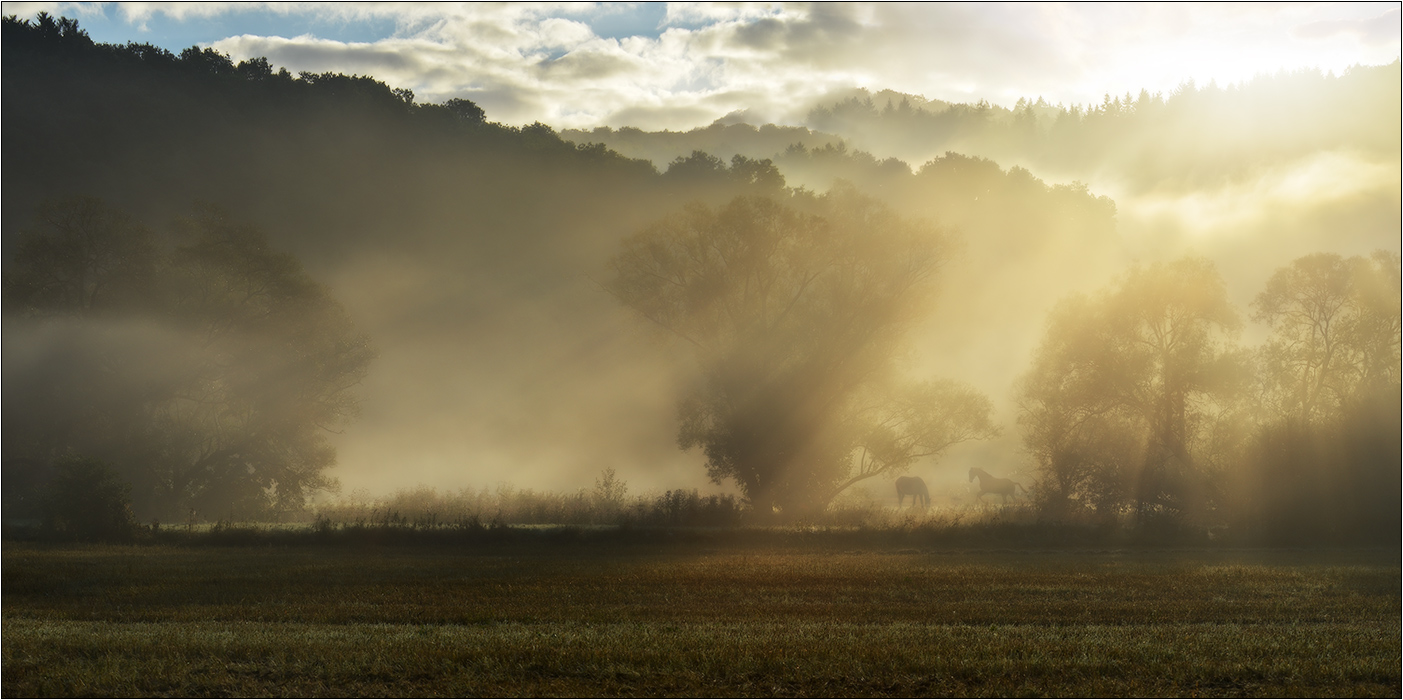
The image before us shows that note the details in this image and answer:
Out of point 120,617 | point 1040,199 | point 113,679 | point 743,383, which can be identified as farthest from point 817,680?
point 1040,199

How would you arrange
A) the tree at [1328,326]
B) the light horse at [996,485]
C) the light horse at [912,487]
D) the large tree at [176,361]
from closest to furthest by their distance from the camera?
the large tree at [176,361] → the tree at [1328,326] → the light horse at [912,487] → the light horse at [996,485]

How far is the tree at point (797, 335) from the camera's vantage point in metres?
32.5

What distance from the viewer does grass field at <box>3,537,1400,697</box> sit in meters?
8.87

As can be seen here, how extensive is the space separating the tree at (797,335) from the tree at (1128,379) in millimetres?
3025

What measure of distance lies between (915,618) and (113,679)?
9411 millimetres

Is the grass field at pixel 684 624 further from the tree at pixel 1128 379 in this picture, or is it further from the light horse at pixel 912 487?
the light horse at pixel 912 487

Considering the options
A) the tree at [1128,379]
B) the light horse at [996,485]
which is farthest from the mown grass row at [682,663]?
the light horse at [996,485]

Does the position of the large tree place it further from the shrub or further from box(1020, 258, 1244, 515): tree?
box(1020, 258, 1244, 515): tree

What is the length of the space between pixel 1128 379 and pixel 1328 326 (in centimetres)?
744

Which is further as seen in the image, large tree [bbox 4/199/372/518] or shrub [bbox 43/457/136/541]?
large tree [bbox 4/199/372/518]

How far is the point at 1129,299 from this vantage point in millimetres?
34625

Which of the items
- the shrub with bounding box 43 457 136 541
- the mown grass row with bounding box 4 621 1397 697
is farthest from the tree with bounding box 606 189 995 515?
the mown grass row with bounding box 4 621 1397 697

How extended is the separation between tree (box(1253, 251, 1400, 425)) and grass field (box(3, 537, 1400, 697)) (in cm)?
1319

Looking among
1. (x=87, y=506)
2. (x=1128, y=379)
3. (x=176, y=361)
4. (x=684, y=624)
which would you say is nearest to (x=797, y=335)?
(x=1128, y=379)
